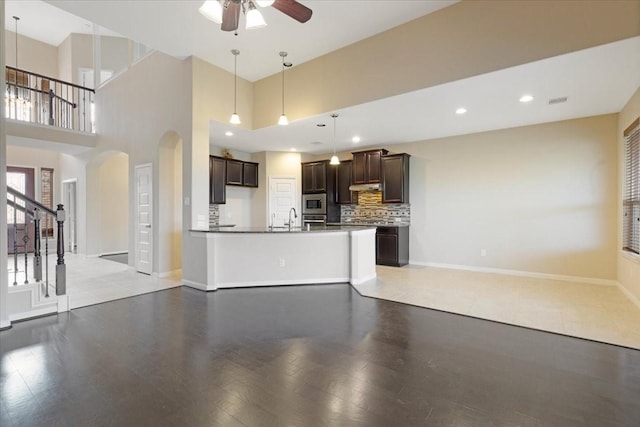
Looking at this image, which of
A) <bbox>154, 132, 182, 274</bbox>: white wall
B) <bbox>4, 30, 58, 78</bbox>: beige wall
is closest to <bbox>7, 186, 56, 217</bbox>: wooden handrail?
<bbox>154, 132, 182, 274</bbox>: white wall

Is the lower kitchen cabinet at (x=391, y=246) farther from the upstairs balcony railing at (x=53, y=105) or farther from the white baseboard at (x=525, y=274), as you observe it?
the upstairs balcony railing at (x=53, y=105)

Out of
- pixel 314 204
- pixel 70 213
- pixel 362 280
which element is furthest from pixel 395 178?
pixel 70 213

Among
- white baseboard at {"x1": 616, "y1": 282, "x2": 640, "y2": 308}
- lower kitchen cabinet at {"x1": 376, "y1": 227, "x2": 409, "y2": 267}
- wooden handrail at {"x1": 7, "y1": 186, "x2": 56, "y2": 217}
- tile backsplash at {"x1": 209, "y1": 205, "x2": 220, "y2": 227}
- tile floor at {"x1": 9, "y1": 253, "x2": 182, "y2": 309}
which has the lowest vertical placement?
tile floor at {"x1": 9, "y1": 253, "x2": 182, "y2": 309}

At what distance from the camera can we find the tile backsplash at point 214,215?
23.5 ft

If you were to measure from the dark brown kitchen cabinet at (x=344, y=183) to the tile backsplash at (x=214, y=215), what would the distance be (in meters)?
2.98

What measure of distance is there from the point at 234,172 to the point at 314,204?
2.16m

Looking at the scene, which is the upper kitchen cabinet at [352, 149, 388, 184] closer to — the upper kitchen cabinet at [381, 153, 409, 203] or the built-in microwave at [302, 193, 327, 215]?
the upper kitchen cabinet at [381, 153, 409, 203]

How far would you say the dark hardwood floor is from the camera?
1752 millimetres

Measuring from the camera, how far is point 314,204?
7812mm

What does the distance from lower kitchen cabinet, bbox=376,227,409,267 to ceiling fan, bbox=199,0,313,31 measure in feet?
14.7

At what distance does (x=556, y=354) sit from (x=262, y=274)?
11.9 ft

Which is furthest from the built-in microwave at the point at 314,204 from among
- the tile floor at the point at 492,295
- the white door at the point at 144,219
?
the white door at the point at 144,219

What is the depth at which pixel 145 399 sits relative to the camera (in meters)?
1.88

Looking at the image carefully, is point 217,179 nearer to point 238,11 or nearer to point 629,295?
point 238,11
